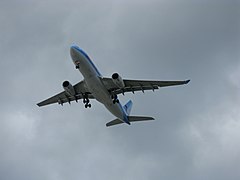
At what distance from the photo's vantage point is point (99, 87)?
58.5 meters

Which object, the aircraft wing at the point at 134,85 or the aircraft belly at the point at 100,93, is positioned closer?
the aircraft belly at the point at 100,93

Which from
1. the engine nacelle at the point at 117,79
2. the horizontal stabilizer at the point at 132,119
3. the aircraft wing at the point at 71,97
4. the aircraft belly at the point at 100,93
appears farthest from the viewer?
the horizontal stabilizer at the point at 132,119

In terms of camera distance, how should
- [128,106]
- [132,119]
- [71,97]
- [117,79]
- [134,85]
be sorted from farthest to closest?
[128,106] < [132,119] < [71,97] < [134,85] < [117,79]

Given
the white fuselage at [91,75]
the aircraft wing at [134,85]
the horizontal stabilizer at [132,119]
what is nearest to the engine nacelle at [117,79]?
the aircraft wing at [134,85]

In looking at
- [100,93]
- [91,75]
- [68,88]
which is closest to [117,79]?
[100,93]

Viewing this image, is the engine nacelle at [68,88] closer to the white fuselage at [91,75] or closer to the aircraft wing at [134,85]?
the white fuselage at [91,75]

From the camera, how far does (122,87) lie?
5925 centimetres

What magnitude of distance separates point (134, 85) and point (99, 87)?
4857 mm

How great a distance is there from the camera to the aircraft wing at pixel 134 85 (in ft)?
194

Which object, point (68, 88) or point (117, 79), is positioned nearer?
point (117, 79)

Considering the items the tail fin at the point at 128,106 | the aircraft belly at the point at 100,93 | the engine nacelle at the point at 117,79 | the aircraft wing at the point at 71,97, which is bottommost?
the aircraft belly at the point at 100,93

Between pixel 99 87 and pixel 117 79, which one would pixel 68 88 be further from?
pixel 117 79

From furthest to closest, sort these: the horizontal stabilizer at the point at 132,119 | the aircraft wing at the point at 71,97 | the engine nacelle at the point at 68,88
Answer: the horizontal stabilizer at the point at 132,119 → the aircraft wing at the point at 71,97 → the engine nacelle at the point at 68,88

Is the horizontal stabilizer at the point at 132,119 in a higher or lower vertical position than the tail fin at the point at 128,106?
lower
